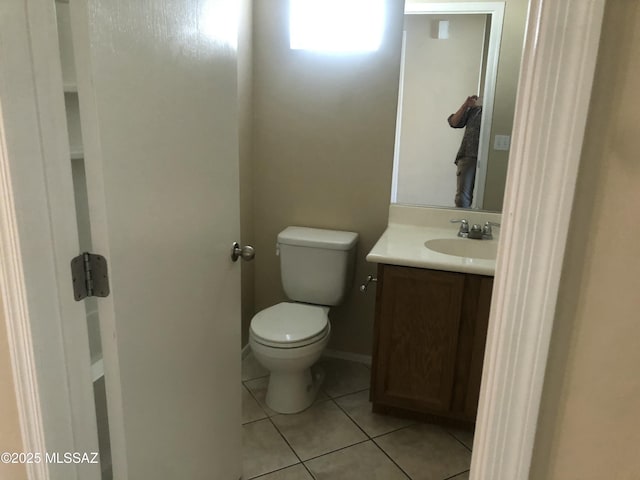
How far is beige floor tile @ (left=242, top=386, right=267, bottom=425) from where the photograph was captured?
2.30m

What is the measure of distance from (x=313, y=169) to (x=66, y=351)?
1813 millimetres

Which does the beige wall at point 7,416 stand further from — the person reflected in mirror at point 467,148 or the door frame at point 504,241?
the person reflected in mirror at point 467,148

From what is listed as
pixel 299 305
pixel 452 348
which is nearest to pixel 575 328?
pixel 452 348

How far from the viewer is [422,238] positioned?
7.64ft

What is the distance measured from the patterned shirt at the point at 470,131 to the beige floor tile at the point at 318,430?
4.52 feet

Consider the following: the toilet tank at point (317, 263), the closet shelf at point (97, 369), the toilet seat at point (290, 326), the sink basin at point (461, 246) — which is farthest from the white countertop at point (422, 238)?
the closet shelf at point (97, 369)

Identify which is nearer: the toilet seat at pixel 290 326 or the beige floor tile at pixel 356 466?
the beige floor tile at pixel 356 466

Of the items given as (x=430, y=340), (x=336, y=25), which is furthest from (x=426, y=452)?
(x=336, y=25)

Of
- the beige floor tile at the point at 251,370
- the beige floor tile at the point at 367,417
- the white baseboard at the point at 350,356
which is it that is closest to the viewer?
the beige floor tile at the point at 367,417

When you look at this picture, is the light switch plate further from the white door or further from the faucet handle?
the white door

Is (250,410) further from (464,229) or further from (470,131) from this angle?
(470,131)

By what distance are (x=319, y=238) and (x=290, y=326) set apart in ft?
1.57

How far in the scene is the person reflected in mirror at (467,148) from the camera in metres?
2.36

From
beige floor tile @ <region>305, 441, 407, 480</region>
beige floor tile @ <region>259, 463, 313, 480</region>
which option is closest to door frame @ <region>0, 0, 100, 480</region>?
beige floor tile @ <region>259, 463, 313, 480</region>
